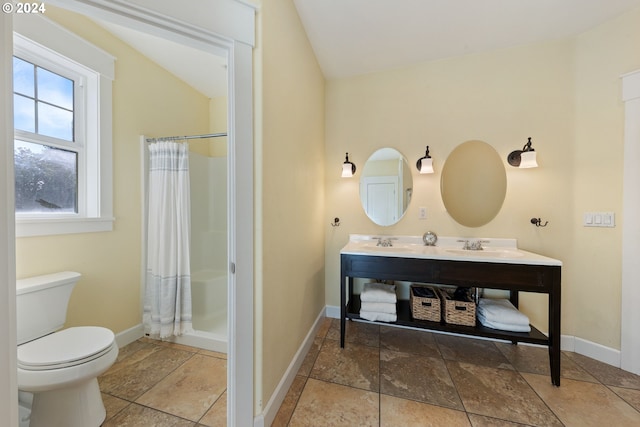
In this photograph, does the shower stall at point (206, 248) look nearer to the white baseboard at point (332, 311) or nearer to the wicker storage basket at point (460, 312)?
the white baseboard at point (332, 311)

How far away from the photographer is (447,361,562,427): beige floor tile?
50.6 inches

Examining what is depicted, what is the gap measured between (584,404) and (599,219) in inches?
50.3

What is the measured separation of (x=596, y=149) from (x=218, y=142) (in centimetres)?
356

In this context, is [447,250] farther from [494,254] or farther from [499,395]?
[499,395]

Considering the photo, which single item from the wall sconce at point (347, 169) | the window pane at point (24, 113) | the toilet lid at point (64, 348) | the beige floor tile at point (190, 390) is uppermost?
the window pane at point (24, 113)

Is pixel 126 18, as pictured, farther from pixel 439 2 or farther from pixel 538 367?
pixel 538 367

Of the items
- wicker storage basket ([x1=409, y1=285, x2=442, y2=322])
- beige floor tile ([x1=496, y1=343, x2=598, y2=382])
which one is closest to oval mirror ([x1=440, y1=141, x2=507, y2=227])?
wicker storage basket ([x1=409, y1=285, x2=442, y2=322])

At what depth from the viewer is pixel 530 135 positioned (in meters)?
1.95

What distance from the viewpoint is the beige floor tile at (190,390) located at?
1.37 m

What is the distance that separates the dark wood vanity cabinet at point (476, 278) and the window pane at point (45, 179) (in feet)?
6.86

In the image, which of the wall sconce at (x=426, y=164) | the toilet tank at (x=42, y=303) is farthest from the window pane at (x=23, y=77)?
the wall sconce at (x=426, y=164)

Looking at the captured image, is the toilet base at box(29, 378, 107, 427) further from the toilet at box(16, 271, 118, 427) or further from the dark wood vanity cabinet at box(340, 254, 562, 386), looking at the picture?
the dark wood vanity cabinet at box(340, 254, 562, 386)

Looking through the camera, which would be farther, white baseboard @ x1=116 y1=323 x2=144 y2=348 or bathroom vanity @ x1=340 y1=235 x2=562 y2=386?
white baseboard @ x1=116 y1=323 x2=144 y2=348

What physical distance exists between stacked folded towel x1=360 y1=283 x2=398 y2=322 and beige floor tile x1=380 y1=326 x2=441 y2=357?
311 mm
